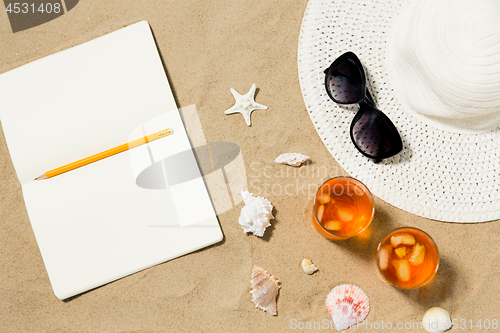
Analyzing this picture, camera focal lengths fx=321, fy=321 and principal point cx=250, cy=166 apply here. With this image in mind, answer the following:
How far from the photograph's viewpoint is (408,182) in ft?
2.34

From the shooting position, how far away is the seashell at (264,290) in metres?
0.75

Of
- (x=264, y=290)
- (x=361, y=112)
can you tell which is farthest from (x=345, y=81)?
(x=264, y=290)

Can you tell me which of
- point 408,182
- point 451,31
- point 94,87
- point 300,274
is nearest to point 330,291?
point 300,274

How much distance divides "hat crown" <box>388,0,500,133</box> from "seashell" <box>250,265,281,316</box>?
51cm

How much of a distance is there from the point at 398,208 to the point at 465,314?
12.2 inches

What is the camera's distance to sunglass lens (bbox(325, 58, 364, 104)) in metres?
0.69

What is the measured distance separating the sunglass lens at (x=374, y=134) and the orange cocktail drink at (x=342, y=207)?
85 mm

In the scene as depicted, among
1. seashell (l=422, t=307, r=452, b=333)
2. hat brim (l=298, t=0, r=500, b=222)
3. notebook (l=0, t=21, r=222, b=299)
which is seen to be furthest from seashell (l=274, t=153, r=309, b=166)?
seashell (l=422, t=307, r=452, b=333)

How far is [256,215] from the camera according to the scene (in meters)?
0.74

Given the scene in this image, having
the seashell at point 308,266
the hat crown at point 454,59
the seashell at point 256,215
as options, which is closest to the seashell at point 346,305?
the seashell at point 308,266

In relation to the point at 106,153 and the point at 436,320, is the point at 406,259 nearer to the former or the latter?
the point at 436,320

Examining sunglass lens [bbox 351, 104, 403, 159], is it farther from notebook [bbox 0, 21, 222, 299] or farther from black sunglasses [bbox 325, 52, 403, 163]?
notebook [bbox 0, 21, 222, 299]

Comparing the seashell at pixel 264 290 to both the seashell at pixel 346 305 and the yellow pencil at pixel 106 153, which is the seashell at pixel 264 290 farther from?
the yellow pencil at pixel 106 153

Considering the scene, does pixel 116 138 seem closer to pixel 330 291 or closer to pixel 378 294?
pixel 330 291
